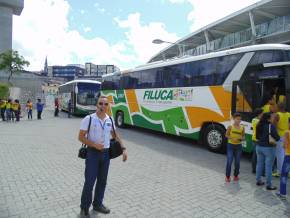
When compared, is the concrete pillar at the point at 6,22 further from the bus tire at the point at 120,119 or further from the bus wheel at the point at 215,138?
the bus wheel at the point at 215,138

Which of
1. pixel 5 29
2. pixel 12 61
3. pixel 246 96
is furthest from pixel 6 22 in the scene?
pixel 246 96

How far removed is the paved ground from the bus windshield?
16.0m

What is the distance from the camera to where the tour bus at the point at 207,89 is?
8398 mm

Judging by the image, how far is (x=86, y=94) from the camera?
2580 cm

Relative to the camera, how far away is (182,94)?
465 inches

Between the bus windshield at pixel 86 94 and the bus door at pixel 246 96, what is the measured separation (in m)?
18.2

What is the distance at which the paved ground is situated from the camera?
4841mm

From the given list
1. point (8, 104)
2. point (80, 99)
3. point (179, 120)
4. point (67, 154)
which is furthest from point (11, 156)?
point (80, 99)

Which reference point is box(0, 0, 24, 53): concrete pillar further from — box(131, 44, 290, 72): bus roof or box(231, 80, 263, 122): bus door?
box(231, 80, 263, 122): bus door

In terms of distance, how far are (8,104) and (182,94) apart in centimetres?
1436

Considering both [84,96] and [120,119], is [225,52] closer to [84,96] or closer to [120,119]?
[120,119]

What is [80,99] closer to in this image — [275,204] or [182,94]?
[182,94]

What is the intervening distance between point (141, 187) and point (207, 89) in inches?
216

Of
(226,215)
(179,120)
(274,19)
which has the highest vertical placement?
(274,19)
